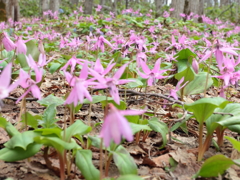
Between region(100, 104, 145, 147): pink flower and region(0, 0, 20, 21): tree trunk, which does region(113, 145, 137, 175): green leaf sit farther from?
region(0, 0, 20, 21): tree trunk

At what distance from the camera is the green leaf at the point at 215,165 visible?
3.46ft

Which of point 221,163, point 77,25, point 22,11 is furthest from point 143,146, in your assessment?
point 22,11

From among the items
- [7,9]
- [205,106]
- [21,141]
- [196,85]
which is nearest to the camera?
[21,141]

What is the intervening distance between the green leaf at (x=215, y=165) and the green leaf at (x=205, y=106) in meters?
0.26

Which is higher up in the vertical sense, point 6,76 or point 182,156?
point 6,76

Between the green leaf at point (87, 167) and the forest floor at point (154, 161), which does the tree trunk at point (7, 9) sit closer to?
the forest floor at point (154, 161)

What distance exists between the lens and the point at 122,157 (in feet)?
3.32

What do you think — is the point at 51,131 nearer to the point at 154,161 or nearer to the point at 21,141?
the point at 21,141

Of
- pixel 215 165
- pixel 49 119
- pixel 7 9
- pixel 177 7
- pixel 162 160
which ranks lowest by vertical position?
pixel 162 160

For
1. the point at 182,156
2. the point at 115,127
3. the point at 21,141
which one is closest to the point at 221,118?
the point at 182,156

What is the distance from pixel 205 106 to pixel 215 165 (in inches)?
12.5

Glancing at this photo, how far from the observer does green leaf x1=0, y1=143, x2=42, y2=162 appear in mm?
996

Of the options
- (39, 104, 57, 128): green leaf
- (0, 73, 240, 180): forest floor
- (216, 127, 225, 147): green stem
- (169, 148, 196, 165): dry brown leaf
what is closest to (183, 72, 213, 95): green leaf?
(0, 73, 240, 180): forest floor

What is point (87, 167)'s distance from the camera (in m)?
0.99
